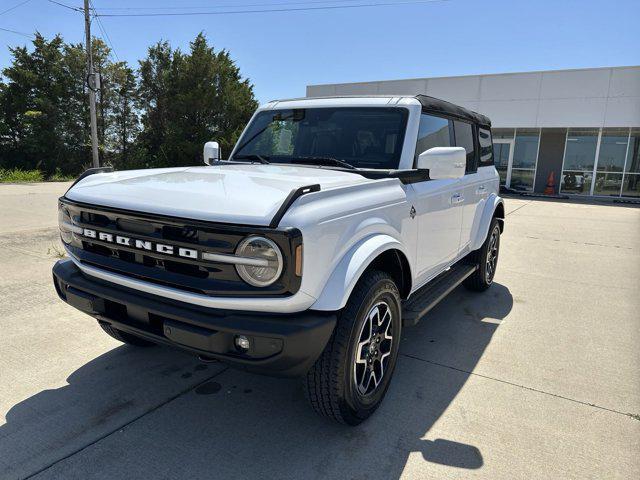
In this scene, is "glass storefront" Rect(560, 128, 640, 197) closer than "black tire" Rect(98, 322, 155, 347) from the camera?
No

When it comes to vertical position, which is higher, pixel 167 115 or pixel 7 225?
pixel 167 115

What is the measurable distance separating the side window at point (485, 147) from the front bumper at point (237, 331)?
3638 mm

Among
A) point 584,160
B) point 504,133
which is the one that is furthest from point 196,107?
point 584,160

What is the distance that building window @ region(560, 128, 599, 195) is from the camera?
19.7 m

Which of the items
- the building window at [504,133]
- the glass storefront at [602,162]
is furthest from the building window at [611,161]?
the building window at [504,133]

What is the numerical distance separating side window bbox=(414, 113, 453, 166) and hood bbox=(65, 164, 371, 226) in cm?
78

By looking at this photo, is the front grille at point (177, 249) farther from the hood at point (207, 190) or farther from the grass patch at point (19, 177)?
the grass patch at point (19, 177)

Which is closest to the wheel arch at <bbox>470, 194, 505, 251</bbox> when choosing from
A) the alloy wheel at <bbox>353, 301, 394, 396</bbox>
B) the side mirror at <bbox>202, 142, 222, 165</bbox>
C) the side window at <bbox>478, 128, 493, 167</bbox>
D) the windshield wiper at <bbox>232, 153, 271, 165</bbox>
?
the side window at <bbox>478, 128, 493, 167</bbox>

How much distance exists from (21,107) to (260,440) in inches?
1388

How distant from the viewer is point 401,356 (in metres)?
3.55

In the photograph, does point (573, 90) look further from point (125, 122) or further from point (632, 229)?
point (125, 122)

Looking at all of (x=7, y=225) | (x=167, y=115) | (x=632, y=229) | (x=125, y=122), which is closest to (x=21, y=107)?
(x=125, y=122)

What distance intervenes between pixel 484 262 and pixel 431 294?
68.5 inches

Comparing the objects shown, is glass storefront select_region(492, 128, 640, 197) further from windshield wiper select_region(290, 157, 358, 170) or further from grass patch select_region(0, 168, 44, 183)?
grass patch select_region(0, 168, 44, 183)
